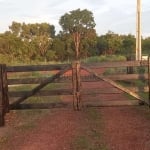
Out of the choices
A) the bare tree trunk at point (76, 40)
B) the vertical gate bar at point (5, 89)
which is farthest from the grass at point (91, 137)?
the bare tree trunk at point (76, 40)

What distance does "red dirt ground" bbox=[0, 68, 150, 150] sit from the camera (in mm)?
8539

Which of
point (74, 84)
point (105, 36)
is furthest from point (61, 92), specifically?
point (105, 36)

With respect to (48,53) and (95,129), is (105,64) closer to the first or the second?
(95,129)

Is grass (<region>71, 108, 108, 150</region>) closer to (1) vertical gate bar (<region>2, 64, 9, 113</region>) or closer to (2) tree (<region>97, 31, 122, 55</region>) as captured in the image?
(1) vertical gate bar (<region>2, 64, 9, 113</region>)

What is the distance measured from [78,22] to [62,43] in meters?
11.8

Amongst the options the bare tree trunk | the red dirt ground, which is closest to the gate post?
the red dirt ground

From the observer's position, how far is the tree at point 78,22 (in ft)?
277

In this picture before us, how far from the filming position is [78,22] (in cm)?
8688

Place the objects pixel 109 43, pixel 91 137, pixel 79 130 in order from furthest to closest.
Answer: pixel 109 43 < pixel 79 130 < pixel 91 137

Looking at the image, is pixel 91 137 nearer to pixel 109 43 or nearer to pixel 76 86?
pixel 76 86

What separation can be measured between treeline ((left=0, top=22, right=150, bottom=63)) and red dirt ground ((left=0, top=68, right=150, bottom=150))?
5275cm

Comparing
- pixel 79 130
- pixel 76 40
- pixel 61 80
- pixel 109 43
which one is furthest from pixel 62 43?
pixel 79 130

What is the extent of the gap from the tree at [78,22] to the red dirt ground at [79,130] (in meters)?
69.5

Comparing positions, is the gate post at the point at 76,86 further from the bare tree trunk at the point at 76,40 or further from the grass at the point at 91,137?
the bare tree trunk at the point at 76,40
